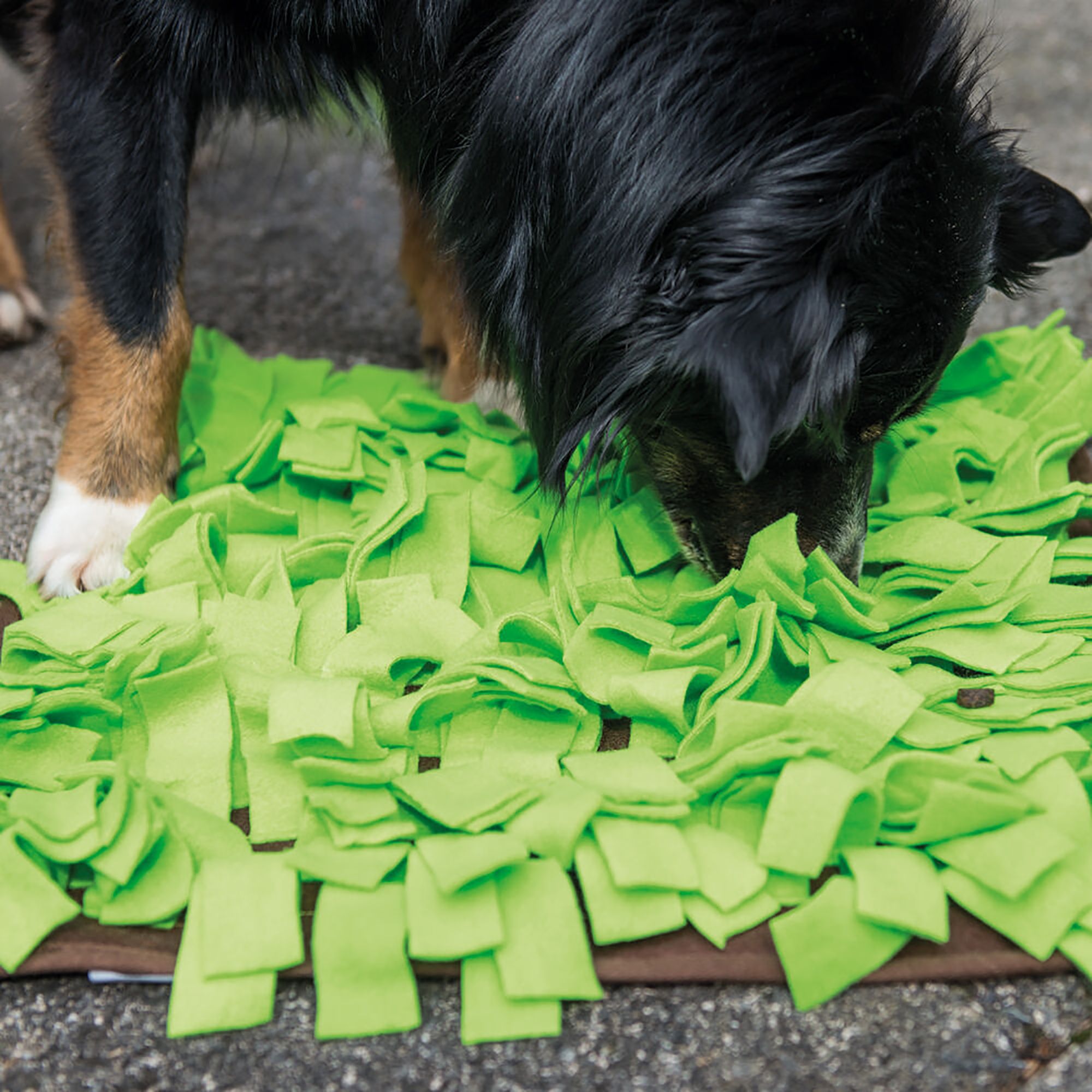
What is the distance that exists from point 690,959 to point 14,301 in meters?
2.31

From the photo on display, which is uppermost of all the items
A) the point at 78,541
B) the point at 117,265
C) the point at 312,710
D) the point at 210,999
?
the point at 117,265

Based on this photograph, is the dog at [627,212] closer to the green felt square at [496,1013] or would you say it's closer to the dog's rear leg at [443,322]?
the dog's rear leg at [443,322]

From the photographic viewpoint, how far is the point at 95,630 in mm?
1795

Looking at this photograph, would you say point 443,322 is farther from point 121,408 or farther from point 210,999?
point 210,999

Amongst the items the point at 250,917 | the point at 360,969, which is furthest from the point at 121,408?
the point at 360,969

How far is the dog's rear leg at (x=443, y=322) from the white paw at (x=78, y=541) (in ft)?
2.18

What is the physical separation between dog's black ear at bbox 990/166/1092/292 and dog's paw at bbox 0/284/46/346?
216 cm

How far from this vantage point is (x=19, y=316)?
9.35ft

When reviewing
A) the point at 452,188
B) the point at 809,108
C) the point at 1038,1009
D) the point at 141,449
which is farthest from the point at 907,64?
the point at 141,449

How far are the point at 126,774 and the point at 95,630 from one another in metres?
0.35

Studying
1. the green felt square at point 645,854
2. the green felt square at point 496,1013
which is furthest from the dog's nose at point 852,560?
the green felt square at point 496,1013

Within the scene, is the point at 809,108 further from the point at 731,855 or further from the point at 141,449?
the point at 141,449

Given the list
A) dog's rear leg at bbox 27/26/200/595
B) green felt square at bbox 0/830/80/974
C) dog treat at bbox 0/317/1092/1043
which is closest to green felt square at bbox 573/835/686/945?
dog treat at bbox 0/317/1092/1043

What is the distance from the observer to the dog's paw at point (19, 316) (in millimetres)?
2830
